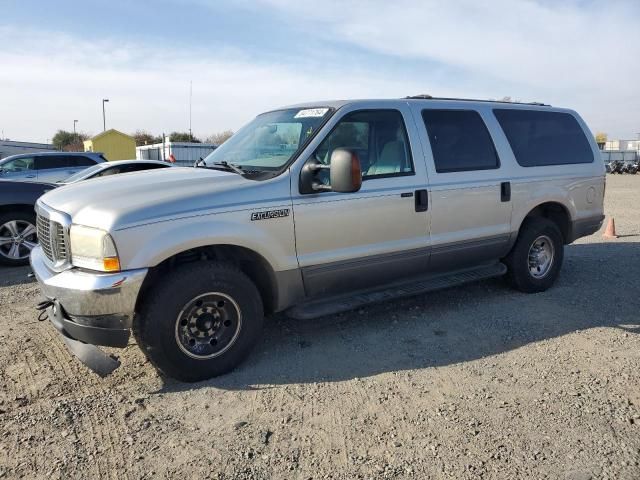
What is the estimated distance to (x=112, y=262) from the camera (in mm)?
3199

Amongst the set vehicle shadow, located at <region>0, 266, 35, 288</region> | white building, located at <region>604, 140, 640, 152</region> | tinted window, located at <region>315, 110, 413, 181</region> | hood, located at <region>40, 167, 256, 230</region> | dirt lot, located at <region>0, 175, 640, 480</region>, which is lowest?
dirt lot, located at <region>0, 175, 640, 480</region>

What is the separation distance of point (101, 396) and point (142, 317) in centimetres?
60

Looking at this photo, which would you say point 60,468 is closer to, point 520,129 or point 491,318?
point 491,318

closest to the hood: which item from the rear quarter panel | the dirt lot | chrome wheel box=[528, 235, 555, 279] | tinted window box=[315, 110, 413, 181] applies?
tinted window box=[315, 110, 413, 181]

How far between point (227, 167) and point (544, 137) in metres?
3.55

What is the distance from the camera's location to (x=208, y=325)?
3676 mm

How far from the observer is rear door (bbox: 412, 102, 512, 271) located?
15.4 feet

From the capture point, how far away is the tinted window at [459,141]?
4734 mm

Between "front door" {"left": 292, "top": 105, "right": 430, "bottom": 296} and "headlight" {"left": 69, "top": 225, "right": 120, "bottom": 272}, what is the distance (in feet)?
4.31

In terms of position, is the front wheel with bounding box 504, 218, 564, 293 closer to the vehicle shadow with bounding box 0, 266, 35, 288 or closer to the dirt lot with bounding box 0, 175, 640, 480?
the dirt lot with bounding box 0, 175, 640, 480

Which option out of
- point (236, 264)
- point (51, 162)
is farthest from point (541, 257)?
point (51, 162)

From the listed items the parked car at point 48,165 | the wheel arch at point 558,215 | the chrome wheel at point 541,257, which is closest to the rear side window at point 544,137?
the wheel arch at point 558,215

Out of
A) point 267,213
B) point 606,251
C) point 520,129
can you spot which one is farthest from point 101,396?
point 606,251

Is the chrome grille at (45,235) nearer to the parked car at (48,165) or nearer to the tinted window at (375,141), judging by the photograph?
the tinted window at (375,141)
